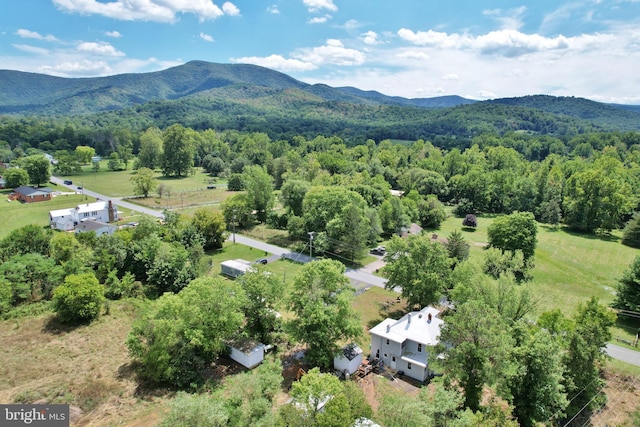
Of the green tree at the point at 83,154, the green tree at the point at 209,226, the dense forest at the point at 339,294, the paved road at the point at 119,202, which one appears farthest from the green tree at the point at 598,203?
the green tree at the point at 83,154

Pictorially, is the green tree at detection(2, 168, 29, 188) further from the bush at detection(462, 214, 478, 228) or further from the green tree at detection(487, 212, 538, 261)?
the green tree at detection(487, 212, 538, 261)

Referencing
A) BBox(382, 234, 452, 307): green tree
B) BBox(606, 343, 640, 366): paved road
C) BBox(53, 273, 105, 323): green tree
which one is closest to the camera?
BBox(606, 343, 640, 366): paved road

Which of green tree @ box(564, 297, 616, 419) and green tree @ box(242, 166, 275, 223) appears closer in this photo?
green tree @ box(564, 297, 616, 419)

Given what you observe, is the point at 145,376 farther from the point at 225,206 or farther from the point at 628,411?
the point at 225,206

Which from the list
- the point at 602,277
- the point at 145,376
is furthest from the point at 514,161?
the point at 145,376

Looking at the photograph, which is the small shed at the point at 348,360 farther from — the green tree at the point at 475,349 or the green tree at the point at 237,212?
the green tree at the point at 237,212

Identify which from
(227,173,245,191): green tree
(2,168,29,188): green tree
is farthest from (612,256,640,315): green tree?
(2,168,29,188): green tree
